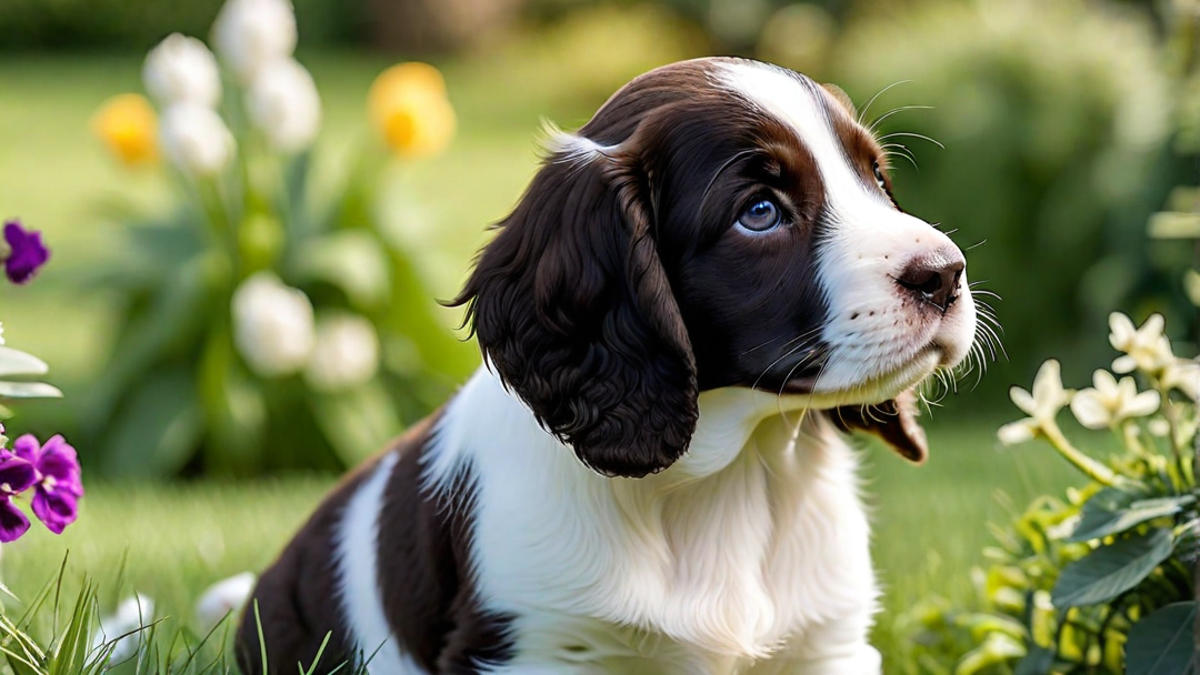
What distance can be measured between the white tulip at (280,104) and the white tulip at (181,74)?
21 cm

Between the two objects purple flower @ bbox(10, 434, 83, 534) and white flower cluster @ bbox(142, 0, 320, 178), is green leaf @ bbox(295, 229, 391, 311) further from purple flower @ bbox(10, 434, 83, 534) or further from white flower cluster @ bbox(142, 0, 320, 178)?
purple flower @ bbox(10, 434, 83, 534)

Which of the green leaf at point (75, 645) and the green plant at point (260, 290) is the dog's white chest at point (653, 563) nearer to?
the green leaf at point (75, 645)

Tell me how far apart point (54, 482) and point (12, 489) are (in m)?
0.08

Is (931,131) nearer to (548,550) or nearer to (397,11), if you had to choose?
(548,550)

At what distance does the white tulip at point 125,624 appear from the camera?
11.4 feet

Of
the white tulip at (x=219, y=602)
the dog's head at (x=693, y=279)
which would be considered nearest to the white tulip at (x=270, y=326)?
the white tulip at (x=219, y=602)

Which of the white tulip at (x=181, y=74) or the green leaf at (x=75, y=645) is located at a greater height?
the green leaf at (x=75, y=645)

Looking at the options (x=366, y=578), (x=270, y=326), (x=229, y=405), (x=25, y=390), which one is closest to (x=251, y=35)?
(x=270, y=326)

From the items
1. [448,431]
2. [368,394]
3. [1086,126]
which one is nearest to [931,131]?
[1086,126]

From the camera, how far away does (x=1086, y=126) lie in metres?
8.44

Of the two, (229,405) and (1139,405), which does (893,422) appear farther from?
(229,405)

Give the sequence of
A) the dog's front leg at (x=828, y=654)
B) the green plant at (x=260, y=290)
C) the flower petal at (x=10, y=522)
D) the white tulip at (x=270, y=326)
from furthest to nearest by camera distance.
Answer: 1. the green plant at (x=260, y=290)
2. the white tulip at (x=270, y=326)
3. the dog's front leg at (x=828, y=654)
4. the flower petal at (x=10, y=522)

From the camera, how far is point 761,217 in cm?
271

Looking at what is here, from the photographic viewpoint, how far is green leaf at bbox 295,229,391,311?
7.28m
